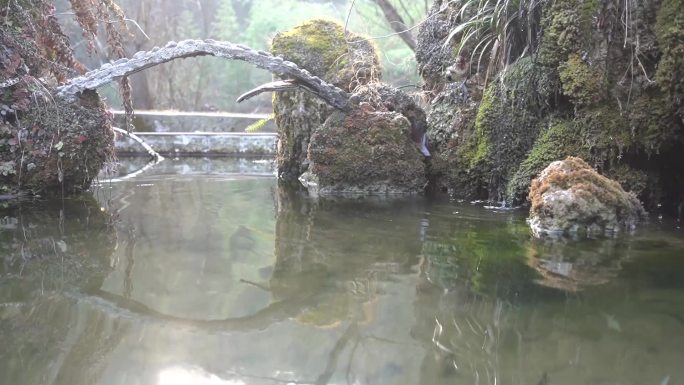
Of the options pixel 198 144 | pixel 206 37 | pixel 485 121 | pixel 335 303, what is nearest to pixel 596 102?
pixel 485 121

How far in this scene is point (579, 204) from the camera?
14.2 ft

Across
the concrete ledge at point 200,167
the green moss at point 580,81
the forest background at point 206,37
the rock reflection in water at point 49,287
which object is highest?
the forest background at point 206,37

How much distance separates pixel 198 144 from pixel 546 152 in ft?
25.3

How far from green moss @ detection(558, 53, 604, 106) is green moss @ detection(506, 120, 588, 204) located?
0.98 feet

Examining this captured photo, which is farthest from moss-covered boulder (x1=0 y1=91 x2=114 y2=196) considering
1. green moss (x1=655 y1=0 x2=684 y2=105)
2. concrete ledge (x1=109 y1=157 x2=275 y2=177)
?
green moss (x1=655 y1=0 x2=684 y2=105)

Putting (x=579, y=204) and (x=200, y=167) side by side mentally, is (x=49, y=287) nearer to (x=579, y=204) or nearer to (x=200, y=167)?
(x=579, y=204)

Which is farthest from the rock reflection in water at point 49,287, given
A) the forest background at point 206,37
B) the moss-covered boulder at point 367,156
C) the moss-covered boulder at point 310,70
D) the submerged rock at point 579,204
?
the forest background at point 206,37

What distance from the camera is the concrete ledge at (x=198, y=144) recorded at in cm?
1122

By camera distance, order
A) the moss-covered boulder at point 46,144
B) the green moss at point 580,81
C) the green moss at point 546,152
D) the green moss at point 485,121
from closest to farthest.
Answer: the green moss at point 580,81
the green moss at point 546,152
the moss-covered boulder at point 46,144
the green moss at point 485,121

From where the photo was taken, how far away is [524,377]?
2.09m

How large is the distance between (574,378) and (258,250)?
2335 millimetres

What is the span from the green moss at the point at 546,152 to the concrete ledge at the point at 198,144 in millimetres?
6602

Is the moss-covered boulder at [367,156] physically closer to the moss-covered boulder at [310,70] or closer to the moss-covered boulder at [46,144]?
the moss-covered boulder at [310,70]

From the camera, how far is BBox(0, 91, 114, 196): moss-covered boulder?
5695mm
